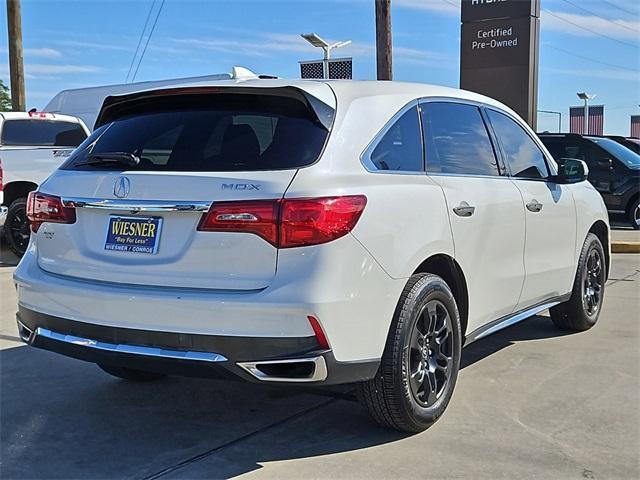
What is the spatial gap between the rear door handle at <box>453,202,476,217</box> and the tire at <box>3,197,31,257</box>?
289 inches

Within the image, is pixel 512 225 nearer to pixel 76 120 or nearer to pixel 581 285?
pixel 581 285

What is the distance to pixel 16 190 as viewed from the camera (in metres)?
10.2

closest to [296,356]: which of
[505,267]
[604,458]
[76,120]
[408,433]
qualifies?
[408,433]

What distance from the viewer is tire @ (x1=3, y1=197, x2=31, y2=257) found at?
32.2 feet

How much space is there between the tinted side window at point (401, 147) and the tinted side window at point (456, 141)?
9 cm

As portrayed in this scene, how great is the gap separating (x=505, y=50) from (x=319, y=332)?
11.9 meters

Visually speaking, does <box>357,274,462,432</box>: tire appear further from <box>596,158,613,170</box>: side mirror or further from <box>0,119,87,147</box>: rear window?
<box>596,158,613,170</box>: side mirror

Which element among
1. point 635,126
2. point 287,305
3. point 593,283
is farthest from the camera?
point 635,126

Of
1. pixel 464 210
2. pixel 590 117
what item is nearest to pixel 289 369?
pixel 464 210

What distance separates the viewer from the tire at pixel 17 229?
9.83m

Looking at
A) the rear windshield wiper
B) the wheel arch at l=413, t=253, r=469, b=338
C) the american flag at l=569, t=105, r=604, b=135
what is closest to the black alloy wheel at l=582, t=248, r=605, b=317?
the wheel arch at l=413, t=253, r=469, b=338

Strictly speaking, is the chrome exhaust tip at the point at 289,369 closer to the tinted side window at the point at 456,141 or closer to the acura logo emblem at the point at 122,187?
the acura logo emblem at the point at 122,187

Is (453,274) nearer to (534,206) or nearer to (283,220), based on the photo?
(534,206)

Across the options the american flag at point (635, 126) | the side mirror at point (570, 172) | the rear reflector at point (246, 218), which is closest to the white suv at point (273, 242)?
the rear reflector at point (246, 218)
